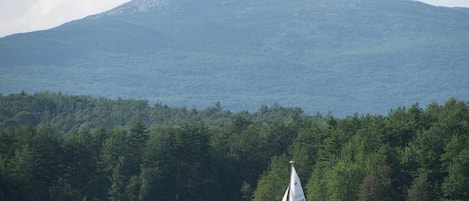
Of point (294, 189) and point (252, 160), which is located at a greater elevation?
point (294, 189)

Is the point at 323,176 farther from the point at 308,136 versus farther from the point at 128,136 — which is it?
the point at 128,136

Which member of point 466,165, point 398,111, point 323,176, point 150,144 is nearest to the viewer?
point 466,165

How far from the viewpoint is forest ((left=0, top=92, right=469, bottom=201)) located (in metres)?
62.8

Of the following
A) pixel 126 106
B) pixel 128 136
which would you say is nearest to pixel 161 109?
pixel 126 106

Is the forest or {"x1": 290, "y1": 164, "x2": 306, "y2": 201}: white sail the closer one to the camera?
{"x1": 290, "y1": 164, "x2": 306, "y2": 201}: white sail

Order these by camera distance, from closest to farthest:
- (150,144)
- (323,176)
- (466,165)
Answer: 1. (466,165)
2. (323,176)
3. (150,144)

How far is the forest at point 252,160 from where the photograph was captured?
206ft

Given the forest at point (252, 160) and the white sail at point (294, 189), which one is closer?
the white sail at point (294, 189)

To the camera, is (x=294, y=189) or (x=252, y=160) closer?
(x=294, y=189)

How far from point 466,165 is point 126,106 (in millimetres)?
79031

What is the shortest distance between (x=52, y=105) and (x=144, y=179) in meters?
54.3

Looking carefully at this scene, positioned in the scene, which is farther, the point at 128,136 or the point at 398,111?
the point at 128,136

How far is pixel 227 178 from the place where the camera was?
80.4m

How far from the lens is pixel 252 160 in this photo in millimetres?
81875
